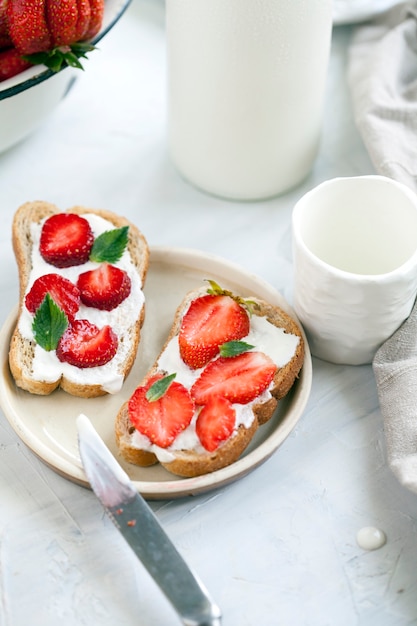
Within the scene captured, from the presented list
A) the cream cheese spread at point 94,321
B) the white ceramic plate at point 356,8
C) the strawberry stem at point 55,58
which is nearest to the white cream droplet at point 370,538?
the cream cheese spread at point 94,321

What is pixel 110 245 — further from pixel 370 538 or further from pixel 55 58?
pixel 370 538

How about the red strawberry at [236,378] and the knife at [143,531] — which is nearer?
the knife at [143,531]

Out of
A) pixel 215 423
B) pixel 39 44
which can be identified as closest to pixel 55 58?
pixel 39 44

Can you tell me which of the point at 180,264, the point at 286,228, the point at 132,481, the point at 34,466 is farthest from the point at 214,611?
the point at 286,228

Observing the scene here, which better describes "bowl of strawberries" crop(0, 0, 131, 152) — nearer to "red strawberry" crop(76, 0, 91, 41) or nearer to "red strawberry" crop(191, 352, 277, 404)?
"red strawberry" crop(76, 0, 91, 41)

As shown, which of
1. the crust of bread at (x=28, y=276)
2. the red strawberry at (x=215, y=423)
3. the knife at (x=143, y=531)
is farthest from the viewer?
the crust of bread at (x=28, y=276)

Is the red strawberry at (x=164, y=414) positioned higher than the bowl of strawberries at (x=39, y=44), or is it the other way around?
the bowl of strawberries at (x=39, y=44)

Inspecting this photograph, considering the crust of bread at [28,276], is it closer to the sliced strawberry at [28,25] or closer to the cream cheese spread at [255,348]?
the cream cheese spread at [255,348]
